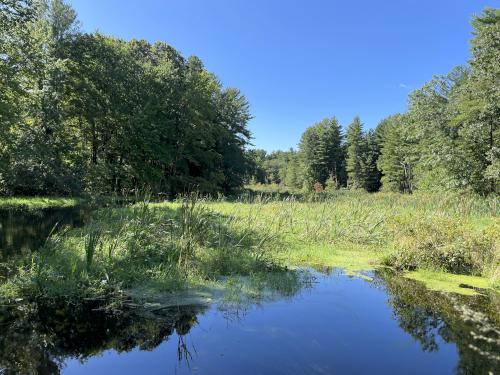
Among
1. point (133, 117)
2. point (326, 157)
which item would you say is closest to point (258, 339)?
point (133, 117)

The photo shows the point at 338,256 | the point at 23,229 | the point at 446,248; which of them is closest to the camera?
the point at 446,248

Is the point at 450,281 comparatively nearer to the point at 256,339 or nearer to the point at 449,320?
the point at 449,320

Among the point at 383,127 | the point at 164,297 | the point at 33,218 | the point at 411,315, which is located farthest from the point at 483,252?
the point at 383,127

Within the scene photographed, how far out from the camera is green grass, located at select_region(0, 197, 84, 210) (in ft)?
58.1

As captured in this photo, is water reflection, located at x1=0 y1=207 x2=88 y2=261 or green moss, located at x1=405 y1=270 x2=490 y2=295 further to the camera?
water reflection, located at x1=0 y1=207 x2=88 y2=261

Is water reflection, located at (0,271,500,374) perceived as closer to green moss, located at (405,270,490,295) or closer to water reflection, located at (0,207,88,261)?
green moss, located at (405,270,490,295)

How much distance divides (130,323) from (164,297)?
0.94 meters

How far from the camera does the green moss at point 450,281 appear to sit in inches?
259

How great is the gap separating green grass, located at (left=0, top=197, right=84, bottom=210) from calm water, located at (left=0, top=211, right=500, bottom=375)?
15.1m

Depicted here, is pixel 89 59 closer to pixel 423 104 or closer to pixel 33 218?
pixel 33 218

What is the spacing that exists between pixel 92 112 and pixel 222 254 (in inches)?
854

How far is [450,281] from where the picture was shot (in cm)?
709

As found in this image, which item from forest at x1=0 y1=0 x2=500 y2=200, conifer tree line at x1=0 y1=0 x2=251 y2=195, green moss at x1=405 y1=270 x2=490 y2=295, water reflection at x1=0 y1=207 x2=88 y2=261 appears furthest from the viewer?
forest at x1=0 y1=0 x2=500 y2=200

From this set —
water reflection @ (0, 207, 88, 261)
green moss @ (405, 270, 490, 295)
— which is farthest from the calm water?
water reflection @ (0, 207, 88, 261)
